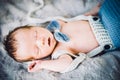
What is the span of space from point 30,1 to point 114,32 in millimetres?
194

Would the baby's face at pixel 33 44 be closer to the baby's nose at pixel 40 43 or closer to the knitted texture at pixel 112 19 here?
the baby's nose at pixel 40 43

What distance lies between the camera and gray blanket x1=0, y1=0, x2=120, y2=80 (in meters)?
0.47

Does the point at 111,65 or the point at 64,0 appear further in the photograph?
the point at 64,0

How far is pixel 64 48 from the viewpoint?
0.52 metres

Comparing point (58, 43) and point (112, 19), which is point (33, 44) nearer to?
point (58, 43)

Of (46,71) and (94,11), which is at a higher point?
(94,11)

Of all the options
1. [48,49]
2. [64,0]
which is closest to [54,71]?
[48,49]

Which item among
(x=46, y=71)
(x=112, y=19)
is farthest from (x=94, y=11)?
(x=46, y=71)

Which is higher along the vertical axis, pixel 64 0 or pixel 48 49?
pixel 64 0

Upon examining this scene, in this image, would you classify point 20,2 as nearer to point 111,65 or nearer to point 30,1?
point 30,1

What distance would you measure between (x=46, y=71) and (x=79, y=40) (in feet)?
0.31

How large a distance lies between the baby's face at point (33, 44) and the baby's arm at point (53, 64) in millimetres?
20

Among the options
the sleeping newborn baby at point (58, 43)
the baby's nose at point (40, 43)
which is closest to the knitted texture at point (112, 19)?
the sleeping newborn baby at point (58, 43)

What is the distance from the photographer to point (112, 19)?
0.51m
